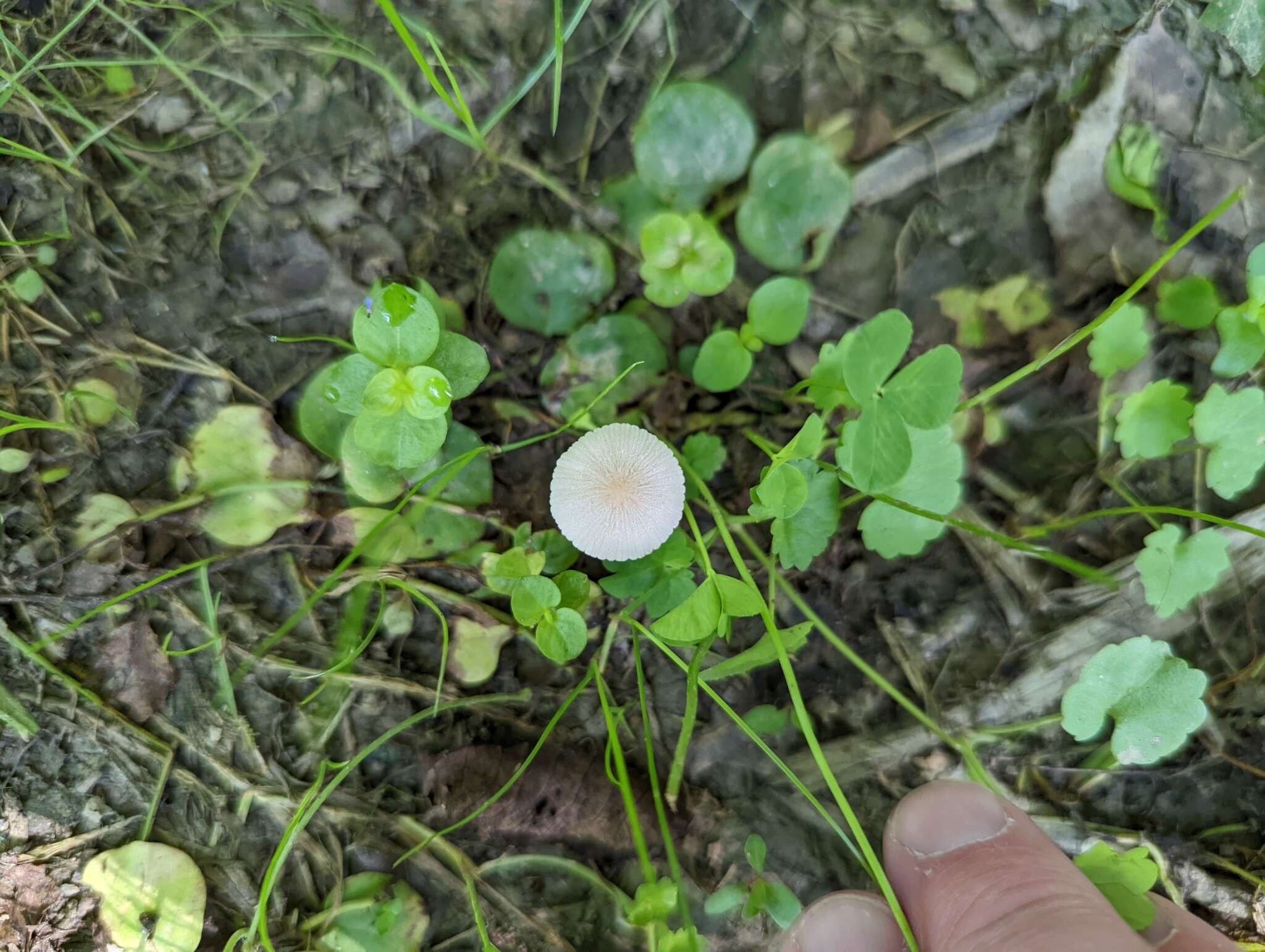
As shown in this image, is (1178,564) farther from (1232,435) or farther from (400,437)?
(400,437)

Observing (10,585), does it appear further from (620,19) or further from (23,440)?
(620,19)

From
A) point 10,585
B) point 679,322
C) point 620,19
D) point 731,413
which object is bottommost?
point 10,585

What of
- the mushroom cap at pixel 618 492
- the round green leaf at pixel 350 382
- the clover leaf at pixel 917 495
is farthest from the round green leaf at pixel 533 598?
the clover leaf at pixel 917 495

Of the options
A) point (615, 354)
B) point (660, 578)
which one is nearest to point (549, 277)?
point (615, 354)

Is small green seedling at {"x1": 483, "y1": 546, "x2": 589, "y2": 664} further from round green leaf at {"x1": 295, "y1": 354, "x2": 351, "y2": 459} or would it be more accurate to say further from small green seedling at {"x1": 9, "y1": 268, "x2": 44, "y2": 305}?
small green seedling at {"x1": 9, "y1": 268, "x2": 44, "y2": 305}

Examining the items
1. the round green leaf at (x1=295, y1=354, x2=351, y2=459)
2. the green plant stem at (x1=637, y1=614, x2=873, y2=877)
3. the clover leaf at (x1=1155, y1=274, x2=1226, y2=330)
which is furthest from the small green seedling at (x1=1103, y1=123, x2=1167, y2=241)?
the round green leaf at (x1=295, y1=354, x2=351, y2=459)

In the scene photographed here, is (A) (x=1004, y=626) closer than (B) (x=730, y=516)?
No

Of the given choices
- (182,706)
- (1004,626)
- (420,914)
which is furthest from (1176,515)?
(182,706)
